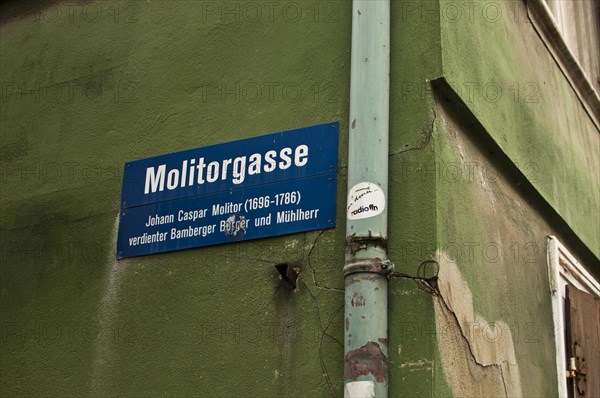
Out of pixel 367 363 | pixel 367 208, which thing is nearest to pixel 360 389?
pixel 367 363

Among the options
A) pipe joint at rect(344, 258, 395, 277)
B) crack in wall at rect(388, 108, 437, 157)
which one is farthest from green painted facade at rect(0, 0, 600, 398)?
pipe joint at rect(344, 258, 395, 277)

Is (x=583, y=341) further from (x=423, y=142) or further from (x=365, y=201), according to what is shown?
(x=365, y=201)

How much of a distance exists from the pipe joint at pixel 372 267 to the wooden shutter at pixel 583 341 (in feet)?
5.67

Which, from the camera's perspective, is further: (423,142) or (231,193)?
(231,193)

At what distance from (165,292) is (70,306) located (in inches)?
24.5

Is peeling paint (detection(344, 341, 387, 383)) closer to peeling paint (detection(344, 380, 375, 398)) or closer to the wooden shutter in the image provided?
peeling paint (detection(344, 380, 375, 398))

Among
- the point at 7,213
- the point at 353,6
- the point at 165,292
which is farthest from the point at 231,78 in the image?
the point at 7,213

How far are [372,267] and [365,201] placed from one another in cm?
33

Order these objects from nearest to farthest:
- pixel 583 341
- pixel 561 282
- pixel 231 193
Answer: pixel 231 193, pixel 583 341, pixel 561 282

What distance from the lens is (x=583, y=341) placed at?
5125 mm

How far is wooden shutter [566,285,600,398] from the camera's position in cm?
496

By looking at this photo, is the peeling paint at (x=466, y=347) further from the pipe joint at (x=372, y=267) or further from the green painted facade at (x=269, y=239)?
the pipe joint at (x=372, y=267)

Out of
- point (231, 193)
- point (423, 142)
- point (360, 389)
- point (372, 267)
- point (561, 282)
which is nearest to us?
point (360, 389)

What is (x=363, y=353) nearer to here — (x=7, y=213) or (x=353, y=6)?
(x=353, y=6)
